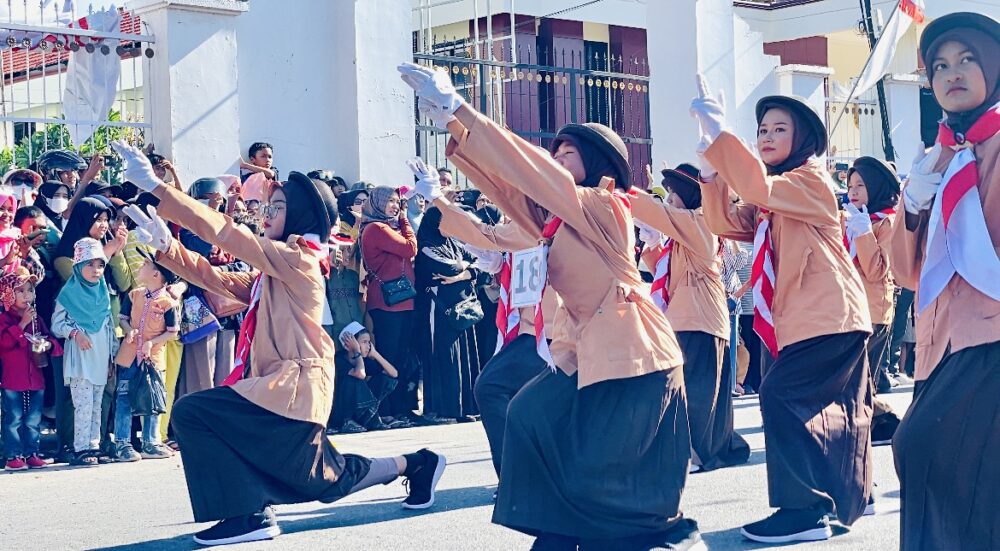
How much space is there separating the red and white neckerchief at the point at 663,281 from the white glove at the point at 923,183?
13.3 ft

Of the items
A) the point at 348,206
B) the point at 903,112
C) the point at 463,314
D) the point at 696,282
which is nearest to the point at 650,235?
the point at 696,282

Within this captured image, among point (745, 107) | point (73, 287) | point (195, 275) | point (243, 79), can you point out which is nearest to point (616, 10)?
point (745, 107)

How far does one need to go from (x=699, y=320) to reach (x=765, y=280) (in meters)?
1.75

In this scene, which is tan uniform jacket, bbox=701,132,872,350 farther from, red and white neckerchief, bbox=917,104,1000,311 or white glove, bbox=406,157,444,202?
red and white neckerchief, bbox=917,104,1000,311

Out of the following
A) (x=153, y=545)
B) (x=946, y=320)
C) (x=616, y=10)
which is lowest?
(x=153, y=545)

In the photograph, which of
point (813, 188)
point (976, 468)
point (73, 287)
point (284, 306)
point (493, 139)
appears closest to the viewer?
point (976, 468)

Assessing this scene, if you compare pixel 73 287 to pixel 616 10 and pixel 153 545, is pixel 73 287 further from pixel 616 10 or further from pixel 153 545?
pixel 616 10

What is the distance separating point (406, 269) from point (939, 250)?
7.12 meters

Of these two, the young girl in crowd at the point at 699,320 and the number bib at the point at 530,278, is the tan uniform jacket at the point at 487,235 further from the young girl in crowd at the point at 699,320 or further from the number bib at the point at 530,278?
the number bib at the point at 530,278

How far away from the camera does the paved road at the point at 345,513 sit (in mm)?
7039

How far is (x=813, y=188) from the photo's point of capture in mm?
6836

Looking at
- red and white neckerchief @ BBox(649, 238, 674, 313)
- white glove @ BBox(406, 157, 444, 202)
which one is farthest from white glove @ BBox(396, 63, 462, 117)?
red and white neckerchief @ BBox(649, 238, 674, 313)

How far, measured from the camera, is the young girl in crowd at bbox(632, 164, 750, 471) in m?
8.66

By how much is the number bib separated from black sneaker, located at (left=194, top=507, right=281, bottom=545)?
187cm
